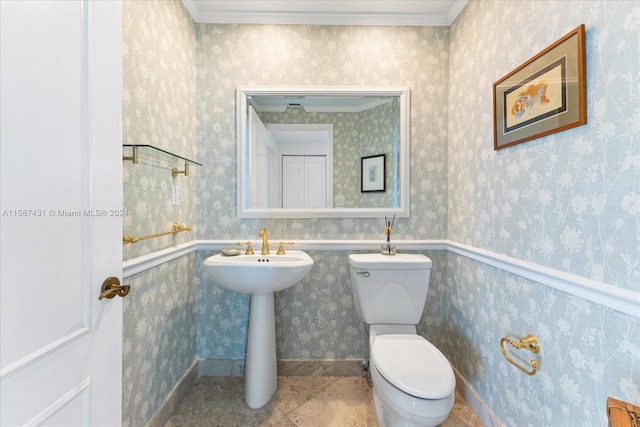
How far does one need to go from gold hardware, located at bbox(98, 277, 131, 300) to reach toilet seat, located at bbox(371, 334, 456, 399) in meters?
1.03

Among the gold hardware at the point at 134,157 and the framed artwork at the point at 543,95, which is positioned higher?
the framed artwork at the point at 543,95

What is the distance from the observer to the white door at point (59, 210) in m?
0.51

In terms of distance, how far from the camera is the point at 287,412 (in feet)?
5.02

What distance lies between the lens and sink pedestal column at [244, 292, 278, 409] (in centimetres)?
157

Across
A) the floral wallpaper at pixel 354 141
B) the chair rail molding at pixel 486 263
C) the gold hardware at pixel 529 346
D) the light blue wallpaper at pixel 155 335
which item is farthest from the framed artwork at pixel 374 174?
the light blue wallpaper at pixel 155 335

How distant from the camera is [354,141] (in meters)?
1.87

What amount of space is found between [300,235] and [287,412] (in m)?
1.01

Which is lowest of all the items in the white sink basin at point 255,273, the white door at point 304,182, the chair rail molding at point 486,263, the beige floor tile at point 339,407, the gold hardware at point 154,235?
the beige floor tile at point 339,407

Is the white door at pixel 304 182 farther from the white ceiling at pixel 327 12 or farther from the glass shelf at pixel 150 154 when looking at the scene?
the white ceiling at pixel 327 12

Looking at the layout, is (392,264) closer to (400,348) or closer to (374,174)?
(400,348)

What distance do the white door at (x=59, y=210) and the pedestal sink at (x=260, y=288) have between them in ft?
2.13

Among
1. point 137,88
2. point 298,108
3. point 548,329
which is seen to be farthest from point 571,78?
point 137,88

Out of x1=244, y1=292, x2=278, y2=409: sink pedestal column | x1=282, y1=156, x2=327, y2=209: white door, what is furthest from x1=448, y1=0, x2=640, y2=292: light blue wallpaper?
x1=244, y1=292, x2=278, y2=409: sink pedestal column

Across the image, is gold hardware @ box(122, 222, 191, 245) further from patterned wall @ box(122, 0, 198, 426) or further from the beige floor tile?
the beige floor tile
